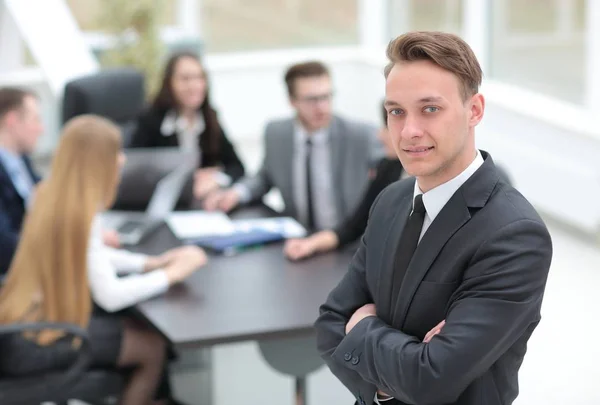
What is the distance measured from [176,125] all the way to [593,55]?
123 inches

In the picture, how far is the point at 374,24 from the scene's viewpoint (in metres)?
11.0

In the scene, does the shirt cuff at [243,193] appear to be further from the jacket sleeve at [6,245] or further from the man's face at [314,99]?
the jacket sleeve at [6,245]

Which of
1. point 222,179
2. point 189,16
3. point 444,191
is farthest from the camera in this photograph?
point 189,16

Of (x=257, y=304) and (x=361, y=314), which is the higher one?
(x=361, y=314)

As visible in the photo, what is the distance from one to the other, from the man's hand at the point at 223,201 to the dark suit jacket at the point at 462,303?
2748mm

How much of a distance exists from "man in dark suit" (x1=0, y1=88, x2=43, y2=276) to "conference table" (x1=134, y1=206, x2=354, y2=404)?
30.1 inches

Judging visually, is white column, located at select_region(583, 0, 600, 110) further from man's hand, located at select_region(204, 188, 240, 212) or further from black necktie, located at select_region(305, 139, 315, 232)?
man's hand, located at select_region(204, 188, 240, 212)

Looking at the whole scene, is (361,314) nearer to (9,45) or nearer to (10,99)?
(10,99)

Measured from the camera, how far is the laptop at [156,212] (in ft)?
14.2

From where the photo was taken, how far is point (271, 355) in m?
3.50

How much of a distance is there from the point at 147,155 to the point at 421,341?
9.50ft

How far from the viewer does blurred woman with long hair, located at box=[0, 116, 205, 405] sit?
3.27 m

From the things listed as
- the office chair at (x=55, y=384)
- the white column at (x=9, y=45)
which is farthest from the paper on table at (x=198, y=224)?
the white column at (x=9, y=45)

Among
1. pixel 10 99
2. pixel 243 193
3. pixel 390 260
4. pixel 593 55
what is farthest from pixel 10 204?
pixel 593 55
